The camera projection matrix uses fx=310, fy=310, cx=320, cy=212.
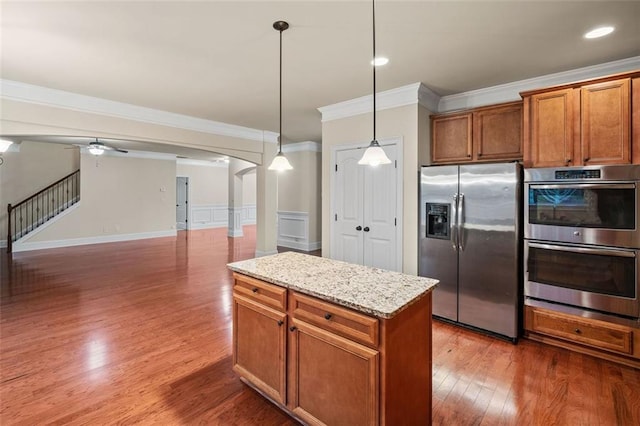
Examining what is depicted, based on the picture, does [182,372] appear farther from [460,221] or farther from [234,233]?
[234,233]

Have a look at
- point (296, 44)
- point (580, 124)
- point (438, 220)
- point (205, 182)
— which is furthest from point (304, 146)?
point (205, 182)

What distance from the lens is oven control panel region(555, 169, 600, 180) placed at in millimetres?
2684

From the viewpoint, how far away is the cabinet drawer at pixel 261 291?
6.48 ft

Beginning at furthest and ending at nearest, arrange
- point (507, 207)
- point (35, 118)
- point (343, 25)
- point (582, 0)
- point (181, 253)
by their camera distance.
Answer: point (181, 253)
point (35, 118)
point (507, 207)
point (343, 25)
point (582, 0)

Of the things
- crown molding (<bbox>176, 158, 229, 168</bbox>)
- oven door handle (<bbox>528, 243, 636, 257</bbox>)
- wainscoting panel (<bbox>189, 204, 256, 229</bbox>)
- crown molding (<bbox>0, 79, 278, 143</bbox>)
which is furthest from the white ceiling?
wainscoting panel (<bbox>189, 204, 256, 229</bbox>)

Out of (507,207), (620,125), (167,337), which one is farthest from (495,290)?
(167,337)

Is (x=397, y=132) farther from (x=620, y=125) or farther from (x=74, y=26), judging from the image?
(x=74, y=26)

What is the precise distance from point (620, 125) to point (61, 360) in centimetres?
520

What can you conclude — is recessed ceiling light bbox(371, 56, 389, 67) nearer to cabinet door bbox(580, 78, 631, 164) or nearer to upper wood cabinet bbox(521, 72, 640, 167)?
upper wood cabinet bbox(521, 72, 640, 167)

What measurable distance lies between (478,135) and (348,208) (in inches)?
73.5

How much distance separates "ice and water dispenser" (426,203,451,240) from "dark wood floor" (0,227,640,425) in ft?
3.38

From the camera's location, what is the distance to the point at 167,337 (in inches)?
124

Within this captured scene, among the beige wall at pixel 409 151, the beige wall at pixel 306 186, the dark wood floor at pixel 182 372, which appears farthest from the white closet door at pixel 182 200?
the beige wall at pixel 409 151

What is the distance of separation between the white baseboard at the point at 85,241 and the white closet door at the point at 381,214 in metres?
8.04
